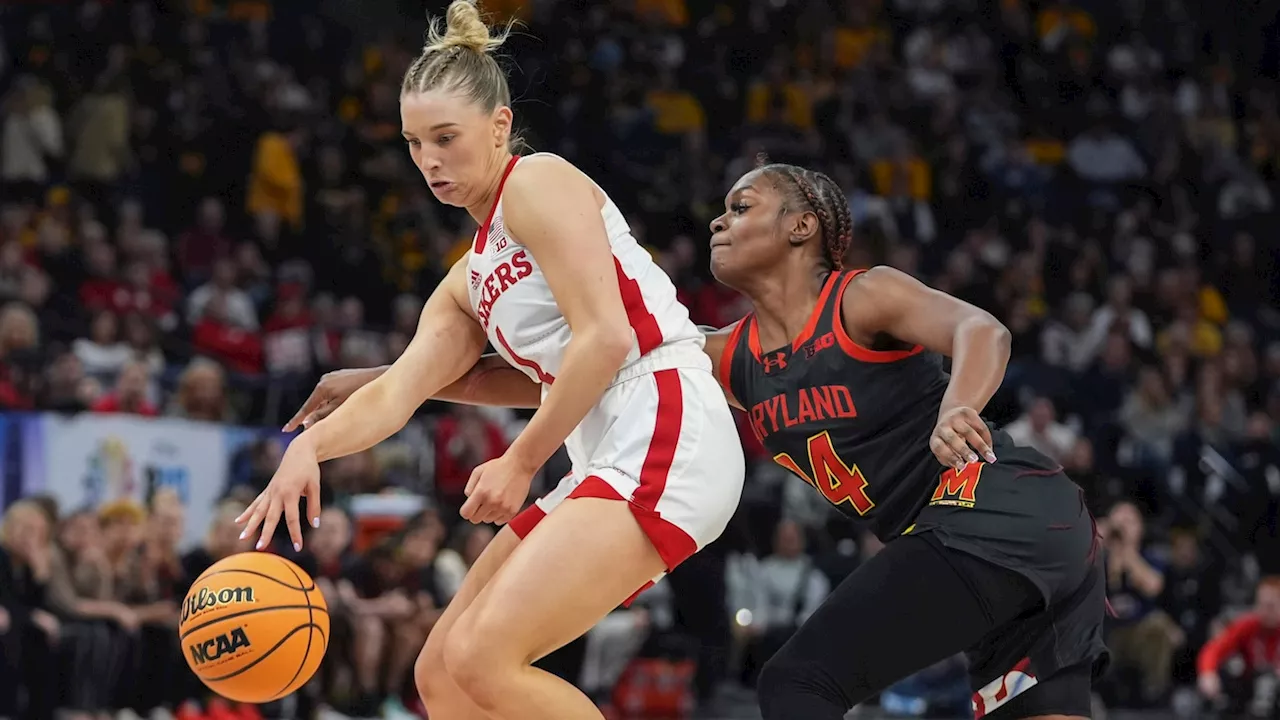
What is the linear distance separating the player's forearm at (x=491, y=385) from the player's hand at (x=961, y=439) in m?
1.42

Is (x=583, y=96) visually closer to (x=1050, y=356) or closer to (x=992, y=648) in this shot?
(x=1050, y=356)

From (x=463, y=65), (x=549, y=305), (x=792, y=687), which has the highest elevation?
(x=463, y=65)

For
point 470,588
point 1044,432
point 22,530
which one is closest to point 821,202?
point 470,588

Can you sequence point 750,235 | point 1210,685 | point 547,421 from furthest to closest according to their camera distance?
point 1210,685 → point 750,235 → point 547,421

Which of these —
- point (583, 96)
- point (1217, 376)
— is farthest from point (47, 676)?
point (1217, 376)

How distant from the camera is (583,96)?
49.0 feet

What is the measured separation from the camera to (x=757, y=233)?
4473mm

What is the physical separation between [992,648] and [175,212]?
32.7ft

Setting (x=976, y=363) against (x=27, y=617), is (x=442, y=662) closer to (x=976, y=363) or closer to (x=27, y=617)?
(x=976, y=363)

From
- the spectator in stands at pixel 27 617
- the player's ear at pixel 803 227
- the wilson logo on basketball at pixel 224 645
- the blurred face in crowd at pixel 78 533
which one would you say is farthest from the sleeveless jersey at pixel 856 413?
the blurred face in crowd at pixel 78 533

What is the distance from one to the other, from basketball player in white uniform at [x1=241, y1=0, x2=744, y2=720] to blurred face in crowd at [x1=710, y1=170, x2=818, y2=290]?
0.35 m

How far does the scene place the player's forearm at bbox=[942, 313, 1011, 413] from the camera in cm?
381

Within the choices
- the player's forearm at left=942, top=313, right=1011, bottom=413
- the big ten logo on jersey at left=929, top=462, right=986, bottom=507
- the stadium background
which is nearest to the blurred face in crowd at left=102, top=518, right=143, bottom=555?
the stadium background

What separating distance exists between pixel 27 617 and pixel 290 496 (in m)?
5.05
